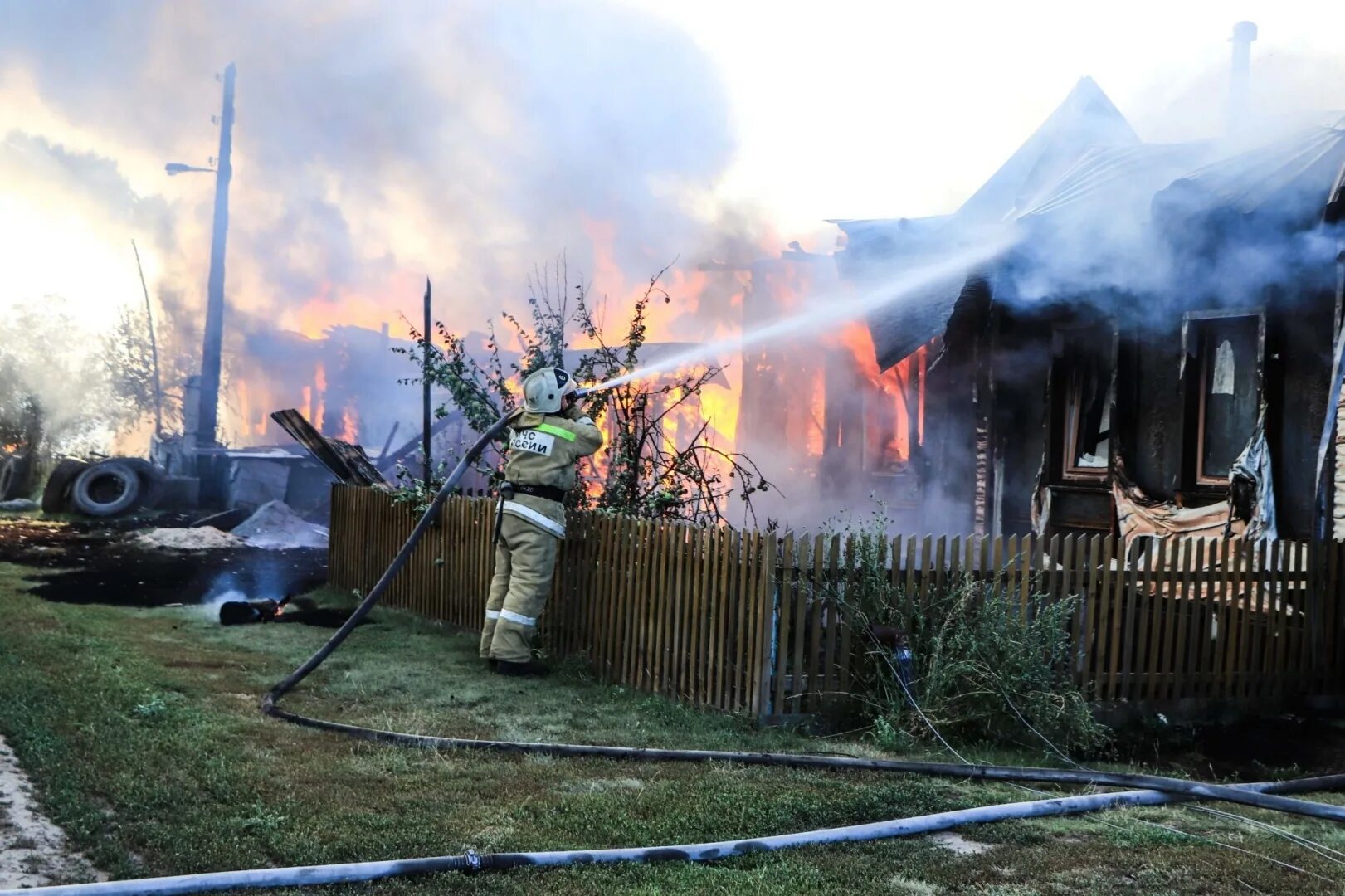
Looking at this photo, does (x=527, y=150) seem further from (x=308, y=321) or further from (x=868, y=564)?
(x=868, y=564)

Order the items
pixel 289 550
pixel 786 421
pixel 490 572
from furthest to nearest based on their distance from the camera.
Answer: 1. pixel 786 421
2. pixel 289 550
3. pixel 490 572

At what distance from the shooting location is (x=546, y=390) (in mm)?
7344

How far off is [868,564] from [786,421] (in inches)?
513

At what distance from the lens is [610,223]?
23766 mm

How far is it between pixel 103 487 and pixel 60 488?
2.36 feet

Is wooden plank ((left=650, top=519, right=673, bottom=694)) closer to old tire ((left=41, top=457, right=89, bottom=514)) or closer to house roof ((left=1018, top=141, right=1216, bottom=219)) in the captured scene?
house roof ((left=1018, top=141, right=1216, bottom=219))

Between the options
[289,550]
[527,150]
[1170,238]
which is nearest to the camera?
[1170,238]

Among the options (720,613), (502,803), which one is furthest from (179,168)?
(502,803)

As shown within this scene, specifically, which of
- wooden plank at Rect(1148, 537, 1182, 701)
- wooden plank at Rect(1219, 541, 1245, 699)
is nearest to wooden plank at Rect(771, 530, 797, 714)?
wooden plank at Rect(1148, 537, 1182, 701)

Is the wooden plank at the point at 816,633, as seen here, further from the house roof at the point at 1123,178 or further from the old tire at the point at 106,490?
the old tire at the point at 106,490

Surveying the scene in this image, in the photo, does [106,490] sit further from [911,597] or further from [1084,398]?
[911,597]

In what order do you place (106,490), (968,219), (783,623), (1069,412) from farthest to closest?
(106,490) < (968,219) < (1069,412) < (783,623)

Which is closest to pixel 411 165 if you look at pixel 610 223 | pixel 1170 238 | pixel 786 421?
pixel 610 223

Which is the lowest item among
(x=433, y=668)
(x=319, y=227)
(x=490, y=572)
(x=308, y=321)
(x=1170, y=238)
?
(x=433, y=668)
